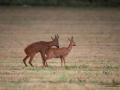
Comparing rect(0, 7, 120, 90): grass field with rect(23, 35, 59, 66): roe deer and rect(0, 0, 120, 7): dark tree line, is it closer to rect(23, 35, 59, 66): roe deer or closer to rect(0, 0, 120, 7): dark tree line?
rect(23, 35, 59, 66): roe deer

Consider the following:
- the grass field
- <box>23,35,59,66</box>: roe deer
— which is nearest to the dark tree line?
the grass field

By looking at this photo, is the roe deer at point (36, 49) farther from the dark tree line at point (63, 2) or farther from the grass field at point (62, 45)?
the dark tree line at point (63, 2)

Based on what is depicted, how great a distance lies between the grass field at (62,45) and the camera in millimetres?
14414

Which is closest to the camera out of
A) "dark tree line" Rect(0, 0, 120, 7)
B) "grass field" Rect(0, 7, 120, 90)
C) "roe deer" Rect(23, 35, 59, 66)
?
"grass field" Rect(0, 7, 120, 90)

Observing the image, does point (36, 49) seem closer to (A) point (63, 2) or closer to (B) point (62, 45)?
(B) point (62, 45)

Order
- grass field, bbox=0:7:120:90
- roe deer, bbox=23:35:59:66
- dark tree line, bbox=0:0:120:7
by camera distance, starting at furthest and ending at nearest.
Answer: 1. dark tree line, bbox=0:0:120:7
2. roe deer, bbox=23:35:59:66
3. grass field, bbox=0:7:120:90

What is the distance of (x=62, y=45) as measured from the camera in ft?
84.5

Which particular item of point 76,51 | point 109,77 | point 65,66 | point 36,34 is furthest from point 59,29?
point 109,77

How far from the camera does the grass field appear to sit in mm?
14414

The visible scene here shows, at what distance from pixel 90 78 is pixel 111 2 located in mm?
36056

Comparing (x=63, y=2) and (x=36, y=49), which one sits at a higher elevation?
(x=63, y=2)

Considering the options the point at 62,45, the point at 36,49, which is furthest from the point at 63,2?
the point at 36,49

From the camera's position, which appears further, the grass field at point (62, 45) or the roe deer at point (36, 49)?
the roe deer at point (36, 49)

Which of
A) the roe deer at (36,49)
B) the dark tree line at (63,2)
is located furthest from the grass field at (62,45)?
the dark tree line at (63,2)
